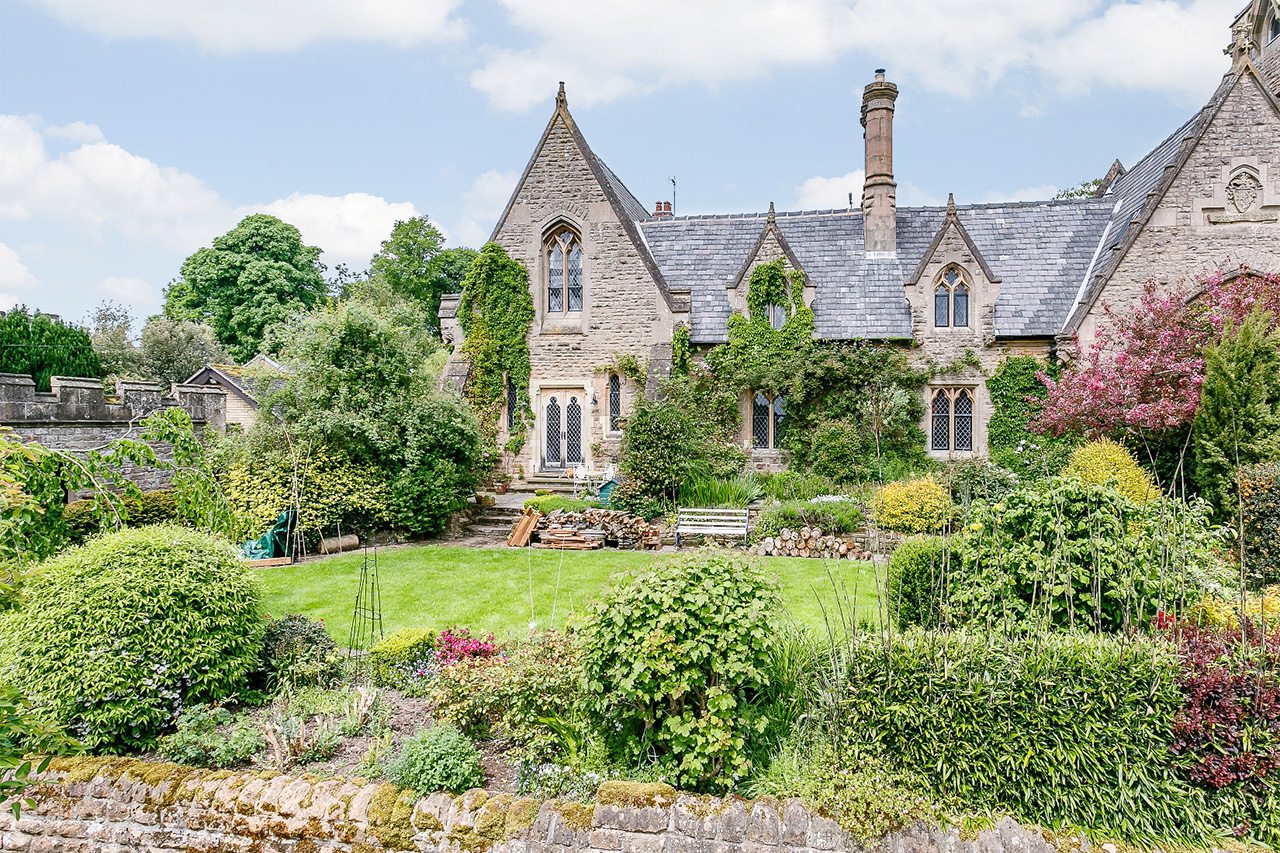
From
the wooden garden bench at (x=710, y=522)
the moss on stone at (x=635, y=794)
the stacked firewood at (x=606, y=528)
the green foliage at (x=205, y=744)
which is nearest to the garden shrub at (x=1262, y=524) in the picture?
the wooden garden bench at (x=710, y=522)

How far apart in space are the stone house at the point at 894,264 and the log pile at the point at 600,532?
4.50 meters

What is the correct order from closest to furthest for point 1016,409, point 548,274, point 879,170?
point 1016,409 → point 879,170 → point 548,274

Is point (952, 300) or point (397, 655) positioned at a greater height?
point (952, 300)

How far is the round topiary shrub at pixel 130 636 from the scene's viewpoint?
5461 mm

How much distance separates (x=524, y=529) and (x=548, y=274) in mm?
8410

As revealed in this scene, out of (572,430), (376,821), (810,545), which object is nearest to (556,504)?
(572,430)

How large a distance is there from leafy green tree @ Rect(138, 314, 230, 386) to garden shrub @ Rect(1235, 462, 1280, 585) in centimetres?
Result: 3941

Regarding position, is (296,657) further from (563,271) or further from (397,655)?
(563,271)

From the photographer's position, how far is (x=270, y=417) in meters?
14.1

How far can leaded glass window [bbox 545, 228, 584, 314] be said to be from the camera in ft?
63.5

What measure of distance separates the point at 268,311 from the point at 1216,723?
145 ft

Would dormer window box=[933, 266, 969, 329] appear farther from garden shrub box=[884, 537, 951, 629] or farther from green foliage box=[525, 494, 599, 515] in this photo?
garden shrub box=[884, 537, 951, 629]

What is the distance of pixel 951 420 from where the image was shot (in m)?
18.1

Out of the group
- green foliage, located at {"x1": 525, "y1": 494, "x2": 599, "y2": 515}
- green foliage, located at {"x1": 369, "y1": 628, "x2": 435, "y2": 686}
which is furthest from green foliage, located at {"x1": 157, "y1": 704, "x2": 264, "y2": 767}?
green foliage, located at {"x1": 525, "y1": 494, "x2": 599, "y2": 515}
